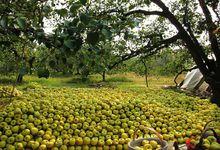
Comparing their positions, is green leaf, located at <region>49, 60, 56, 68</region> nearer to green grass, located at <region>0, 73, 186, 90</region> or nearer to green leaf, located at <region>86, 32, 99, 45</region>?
green leaf, located at <region>86, 32, 99, 45</region>

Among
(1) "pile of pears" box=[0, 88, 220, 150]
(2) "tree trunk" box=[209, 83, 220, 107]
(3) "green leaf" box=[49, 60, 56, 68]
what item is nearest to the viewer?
(3) "green leaf" box=[49, 60, 56, 68]

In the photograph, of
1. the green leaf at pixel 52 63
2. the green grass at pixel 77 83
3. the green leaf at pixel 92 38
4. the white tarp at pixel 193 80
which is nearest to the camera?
the green leaf at pixel 92 38

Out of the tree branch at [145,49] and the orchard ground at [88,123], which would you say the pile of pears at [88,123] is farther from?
the tree branch at [145,49]

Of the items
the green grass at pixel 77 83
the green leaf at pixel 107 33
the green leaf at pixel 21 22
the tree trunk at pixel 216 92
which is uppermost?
the green leaf at pixel 21 22

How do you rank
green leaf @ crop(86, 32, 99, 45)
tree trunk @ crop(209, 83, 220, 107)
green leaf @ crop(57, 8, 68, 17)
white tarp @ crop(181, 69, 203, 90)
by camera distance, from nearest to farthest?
green leaf @ crop(86, 32, 99, 45), green leaf @ crop(57, 8, 68, 17), tree trunk @ crop(209, 83, 220, 107), white tarp @ crop(181, 69, 203, 90)

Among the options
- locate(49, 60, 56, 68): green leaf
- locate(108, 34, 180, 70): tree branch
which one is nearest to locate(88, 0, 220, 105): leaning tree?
locate(108, 34, 180, 70): tree branch

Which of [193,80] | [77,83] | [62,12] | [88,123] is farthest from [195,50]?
[77,83]

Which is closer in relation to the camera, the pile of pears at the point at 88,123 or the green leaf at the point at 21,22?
the green leaf at the point at 21,22

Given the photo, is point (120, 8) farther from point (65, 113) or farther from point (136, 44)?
point (65, 113)

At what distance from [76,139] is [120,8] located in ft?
17.9

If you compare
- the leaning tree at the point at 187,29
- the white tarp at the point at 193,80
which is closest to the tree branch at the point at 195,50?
the leaning tree at the point at 187,29

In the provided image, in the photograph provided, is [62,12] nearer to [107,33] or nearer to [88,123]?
[107,33]

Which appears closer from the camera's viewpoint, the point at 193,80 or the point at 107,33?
the point at 107,33

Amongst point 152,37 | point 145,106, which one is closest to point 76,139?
point 145,106
